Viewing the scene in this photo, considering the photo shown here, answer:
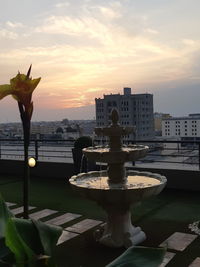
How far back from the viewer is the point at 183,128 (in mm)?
7016

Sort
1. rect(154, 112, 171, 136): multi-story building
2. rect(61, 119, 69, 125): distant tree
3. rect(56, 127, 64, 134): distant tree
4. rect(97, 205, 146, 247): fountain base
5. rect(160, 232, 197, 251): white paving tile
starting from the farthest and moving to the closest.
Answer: rect(61, 119, 69, 125): distant tree
rect(56, 127, 64, 134): distant tree
rect(154, 112, 171, 136): multi-story building
rect(97, 205, 146, 247): fountain base
rect(160, 232, 197, 251): white paving tile

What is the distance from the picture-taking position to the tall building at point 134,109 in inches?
287

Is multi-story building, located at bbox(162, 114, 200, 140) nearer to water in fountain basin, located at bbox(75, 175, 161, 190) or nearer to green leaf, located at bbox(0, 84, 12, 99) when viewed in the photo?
water in fountain basin, located at bbox(75, 175, 161, 190)

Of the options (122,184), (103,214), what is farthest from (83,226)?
(122,184)

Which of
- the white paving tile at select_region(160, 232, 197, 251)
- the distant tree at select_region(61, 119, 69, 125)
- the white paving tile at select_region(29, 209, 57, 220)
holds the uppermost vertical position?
the distant tree at select_region(61, 119, 69, 125)

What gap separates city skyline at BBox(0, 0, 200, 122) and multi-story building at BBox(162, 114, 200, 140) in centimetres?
111

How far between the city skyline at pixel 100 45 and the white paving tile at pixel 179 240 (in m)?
3.21

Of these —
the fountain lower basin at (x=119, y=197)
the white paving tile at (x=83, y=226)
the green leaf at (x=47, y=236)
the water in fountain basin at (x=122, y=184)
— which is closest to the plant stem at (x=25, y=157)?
the green leaf at (x=47, y=236)

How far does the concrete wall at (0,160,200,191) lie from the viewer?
6.73 m

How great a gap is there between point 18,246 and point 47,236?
0.05 m

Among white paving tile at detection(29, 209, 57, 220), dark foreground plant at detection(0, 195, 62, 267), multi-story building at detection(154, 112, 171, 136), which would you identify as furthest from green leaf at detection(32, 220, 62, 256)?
multi-story building at detection(154, 112, 171, 136)

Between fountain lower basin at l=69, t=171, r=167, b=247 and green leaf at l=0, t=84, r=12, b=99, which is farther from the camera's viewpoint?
fountain lower basin at l=69, t=171, r=167, b=247

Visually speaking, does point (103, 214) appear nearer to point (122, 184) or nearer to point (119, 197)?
point (122, 184)

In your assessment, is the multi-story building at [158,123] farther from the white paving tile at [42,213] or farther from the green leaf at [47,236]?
the green leaf at [47,236]
